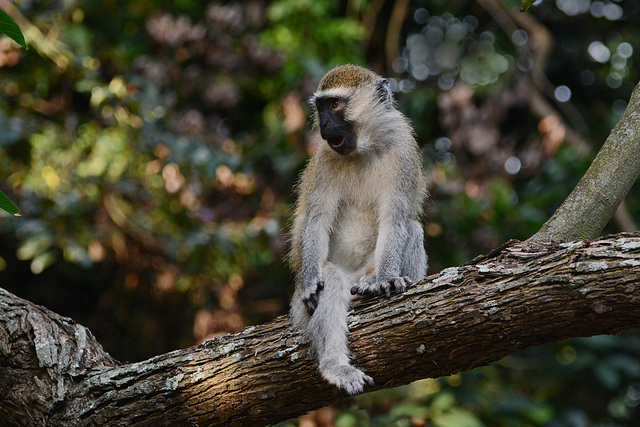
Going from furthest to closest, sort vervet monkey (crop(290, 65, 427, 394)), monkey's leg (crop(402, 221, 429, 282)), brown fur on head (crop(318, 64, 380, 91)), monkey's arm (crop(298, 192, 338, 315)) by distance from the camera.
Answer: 1. brown fur on head (crop(318, 64, 380, 91))
2. monkey's leg (crop(402, 221, 429, 282))
3. vervet monkey (crop(290, 65, 427, 394))
4. monkey's arm (crop(298, 192, 338, 315))

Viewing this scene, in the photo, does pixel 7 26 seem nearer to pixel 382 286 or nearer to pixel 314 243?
pixel 382 286

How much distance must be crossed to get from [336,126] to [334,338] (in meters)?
1.80

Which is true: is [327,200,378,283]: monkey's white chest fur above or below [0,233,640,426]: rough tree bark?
above

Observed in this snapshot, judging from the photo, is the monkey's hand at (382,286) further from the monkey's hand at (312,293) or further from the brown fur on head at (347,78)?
the brown fur on head at (347,78)

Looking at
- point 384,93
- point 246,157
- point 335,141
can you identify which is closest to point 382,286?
point 335,141

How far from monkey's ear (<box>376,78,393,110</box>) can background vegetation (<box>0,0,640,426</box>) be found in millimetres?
2318

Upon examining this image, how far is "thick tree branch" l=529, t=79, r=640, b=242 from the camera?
147 inches

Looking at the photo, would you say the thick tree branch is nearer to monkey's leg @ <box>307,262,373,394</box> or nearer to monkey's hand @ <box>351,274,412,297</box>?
monkey's hand @ <box>351,274,412,297</box>

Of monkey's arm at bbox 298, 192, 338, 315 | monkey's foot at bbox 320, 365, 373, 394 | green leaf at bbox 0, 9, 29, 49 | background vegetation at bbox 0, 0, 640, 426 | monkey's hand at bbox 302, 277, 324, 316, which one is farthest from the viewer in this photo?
background vegetation at bbox 0, 0, 640, 426

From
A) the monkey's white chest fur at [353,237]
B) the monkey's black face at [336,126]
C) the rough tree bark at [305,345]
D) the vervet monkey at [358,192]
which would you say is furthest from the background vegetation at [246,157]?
the monkey's black face at [336,126]

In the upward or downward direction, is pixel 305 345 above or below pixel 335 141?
below

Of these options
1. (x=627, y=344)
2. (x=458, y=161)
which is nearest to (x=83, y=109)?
(x=458, y=161)

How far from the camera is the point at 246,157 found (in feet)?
26.9

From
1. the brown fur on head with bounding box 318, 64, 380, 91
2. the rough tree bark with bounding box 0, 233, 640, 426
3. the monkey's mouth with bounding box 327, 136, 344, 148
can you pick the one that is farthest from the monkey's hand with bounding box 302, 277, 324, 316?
the brown fur on head with bounding box 318, 64, 380, 91
